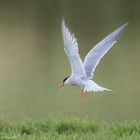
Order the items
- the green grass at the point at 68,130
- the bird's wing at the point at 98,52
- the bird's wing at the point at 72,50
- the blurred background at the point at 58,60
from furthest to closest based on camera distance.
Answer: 1. the blurred background at the point at 58,60
2. the bird's wing at the point at 98,52
3. the bird's wing at the point at 72,50
4. the green grass at the point at 68,130

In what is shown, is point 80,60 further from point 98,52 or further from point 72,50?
point 98,52

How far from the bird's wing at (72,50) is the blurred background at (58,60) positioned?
3.31 metres

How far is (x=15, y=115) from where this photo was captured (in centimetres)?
1097

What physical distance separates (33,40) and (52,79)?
6973mm

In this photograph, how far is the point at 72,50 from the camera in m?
6.96

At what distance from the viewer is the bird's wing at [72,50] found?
6.90 m

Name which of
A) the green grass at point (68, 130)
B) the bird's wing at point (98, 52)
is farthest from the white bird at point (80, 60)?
the green grass at point (68, 130)

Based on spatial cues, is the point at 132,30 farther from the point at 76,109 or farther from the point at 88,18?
the point at 76,109

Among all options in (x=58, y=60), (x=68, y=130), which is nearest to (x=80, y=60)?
(x=68, y=130)

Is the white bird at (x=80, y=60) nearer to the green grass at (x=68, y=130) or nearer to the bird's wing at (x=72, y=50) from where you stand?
the bird's wing at (x=72, y=50)

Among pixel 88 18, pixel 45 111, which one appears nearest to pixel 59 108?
pixel 45 111

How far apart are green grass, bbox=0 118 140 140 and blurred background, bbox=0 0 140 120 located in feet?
8.34

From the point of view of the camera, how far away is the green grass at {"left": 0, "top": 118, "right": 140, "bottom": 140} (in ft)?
21.8

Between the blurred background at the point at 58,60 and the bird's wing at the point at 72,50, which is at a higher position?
the blurred background at the point at 58,60
